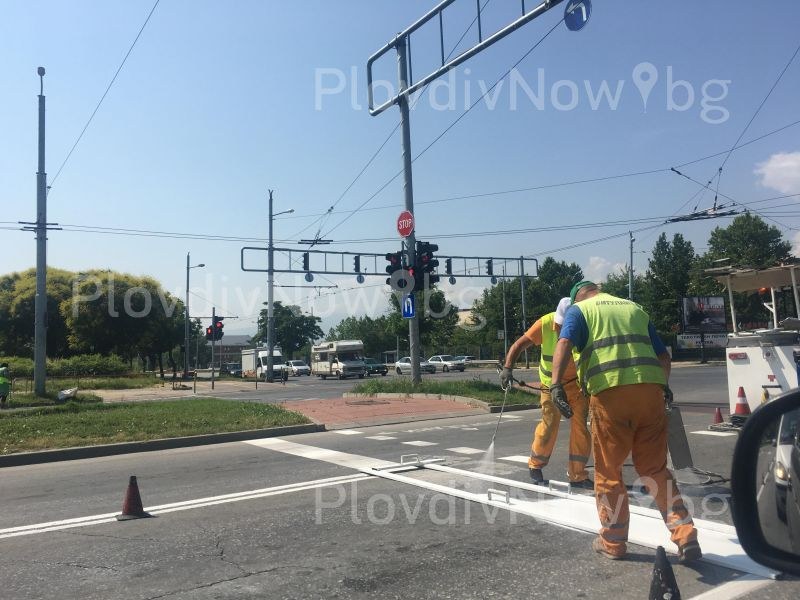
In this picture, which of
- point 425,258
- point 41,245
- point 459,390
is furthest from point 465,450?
point 41,245

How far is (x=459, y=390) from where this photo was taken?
1855cm

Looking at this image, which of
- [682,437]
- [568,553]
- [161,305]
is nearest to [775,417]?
[568,553]

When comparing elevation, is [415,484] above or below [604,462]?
below

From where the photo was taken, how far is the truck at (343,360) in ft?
154

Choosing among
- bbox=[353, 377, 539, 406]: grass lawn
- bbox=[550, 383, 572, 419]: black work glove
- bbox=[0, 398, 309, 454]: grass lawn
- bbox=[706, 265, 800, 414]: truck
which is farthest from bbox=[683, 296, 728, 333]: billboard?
bbox=[550, 383, 572, 419]: black work glove

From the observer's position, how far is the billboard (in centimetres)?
5219

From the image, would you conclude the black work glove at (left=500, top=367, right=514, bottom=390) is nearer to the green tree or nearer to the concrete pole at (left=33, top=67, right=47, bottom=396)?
the concrete pole at (left=33, top=67, right=47, bottom=396)

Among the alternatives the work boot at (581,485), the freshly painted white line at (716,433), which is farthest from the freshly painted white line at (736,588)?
the freshly painted white line at (716,433)

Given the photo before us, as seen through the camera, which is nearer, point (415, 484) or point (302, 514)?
point (302, 514)

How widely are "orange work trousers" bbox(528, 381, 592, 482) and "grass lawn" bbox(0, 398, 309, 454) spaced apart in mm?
6932

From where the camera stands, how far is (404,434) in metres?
12.2

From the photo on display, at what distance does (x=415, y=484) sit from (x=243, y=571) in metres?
2.84

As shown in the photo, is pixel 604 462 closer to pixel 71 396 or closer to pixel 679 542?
pixel 679 542

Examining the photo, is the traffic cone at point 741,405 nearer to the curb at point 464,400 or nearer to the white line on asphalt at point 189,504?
the white line on asphalt at point 189,504
